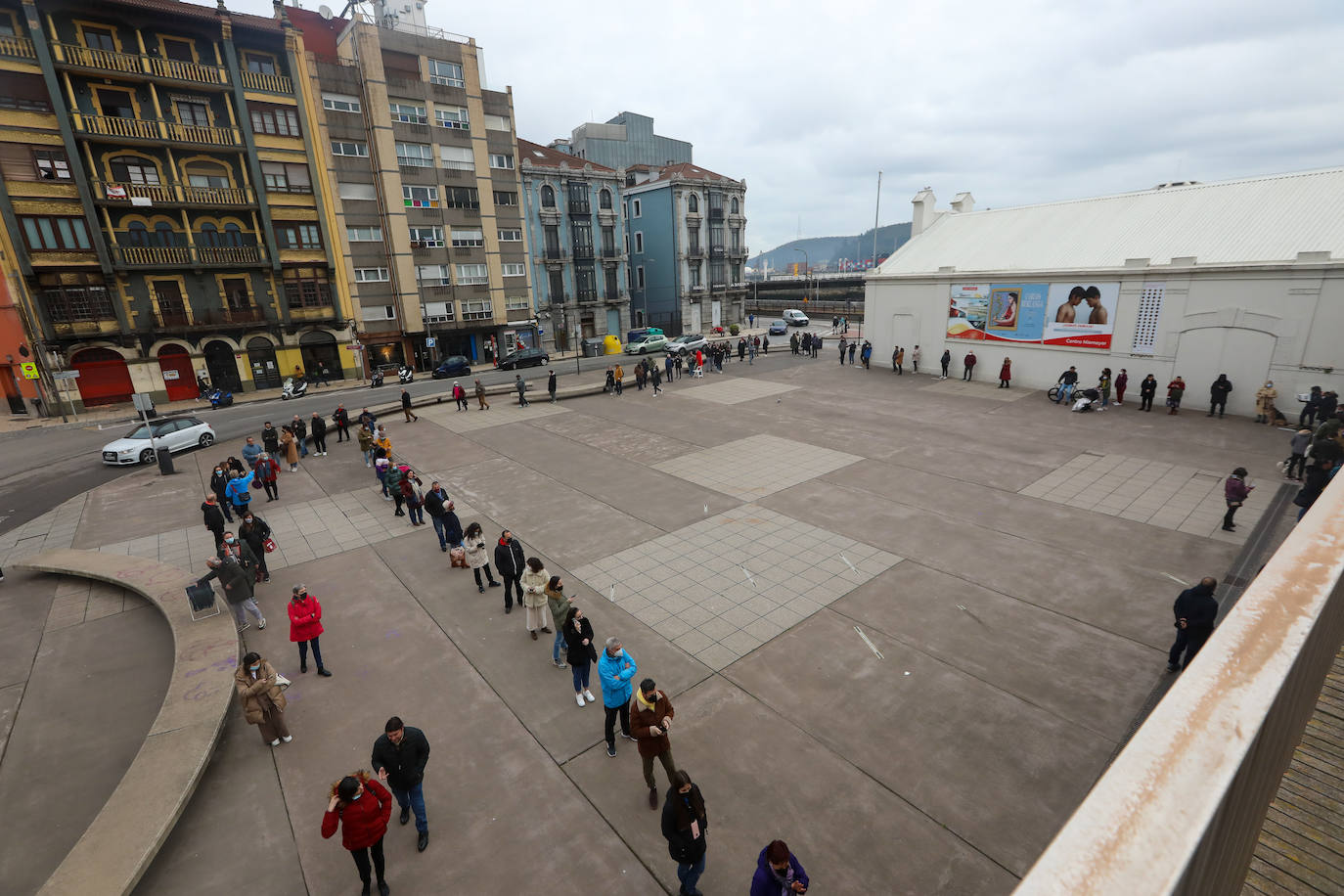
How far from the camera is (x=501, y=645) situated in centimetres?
1032

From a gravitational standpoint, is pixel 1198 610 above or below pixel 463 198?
below

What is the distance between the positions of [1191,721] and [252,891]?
8.18 m

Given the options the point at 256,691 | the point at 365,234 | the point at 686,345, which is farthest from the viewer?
the point at 686,345

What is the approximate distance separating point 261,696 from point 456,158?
151 ft

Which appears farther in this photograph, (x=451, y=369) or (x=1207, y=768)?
(x=451, y=369)

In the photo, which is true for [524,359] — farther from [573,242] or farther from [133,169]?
[133,169]

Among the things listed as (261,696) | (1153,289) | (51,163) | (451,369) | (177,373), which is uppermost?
(51,163)

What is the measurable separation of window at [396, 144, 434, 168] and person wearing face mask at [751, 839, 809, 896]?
48.2m

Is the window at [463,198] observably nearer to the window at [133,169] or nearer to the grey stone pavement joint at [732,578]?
the window at [133,169]

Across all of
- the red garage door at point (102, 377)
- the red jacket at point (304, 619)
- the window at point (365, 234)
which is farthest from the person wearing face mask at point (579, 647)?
the window at point (365, 234)

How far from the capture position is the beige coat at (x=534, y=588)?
10078 mm

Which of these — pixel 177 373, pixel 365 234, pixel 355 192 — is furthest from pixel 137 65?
pixel 177 373

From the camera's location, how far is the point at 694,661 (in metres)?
9.69

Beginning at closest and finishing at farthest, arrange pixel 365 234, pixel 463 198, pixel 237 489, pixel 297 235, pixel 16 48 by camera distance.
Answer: pixel 237 489
pixel 16 48
pixel 297 235
pixel 365 234
pixel 463 198
